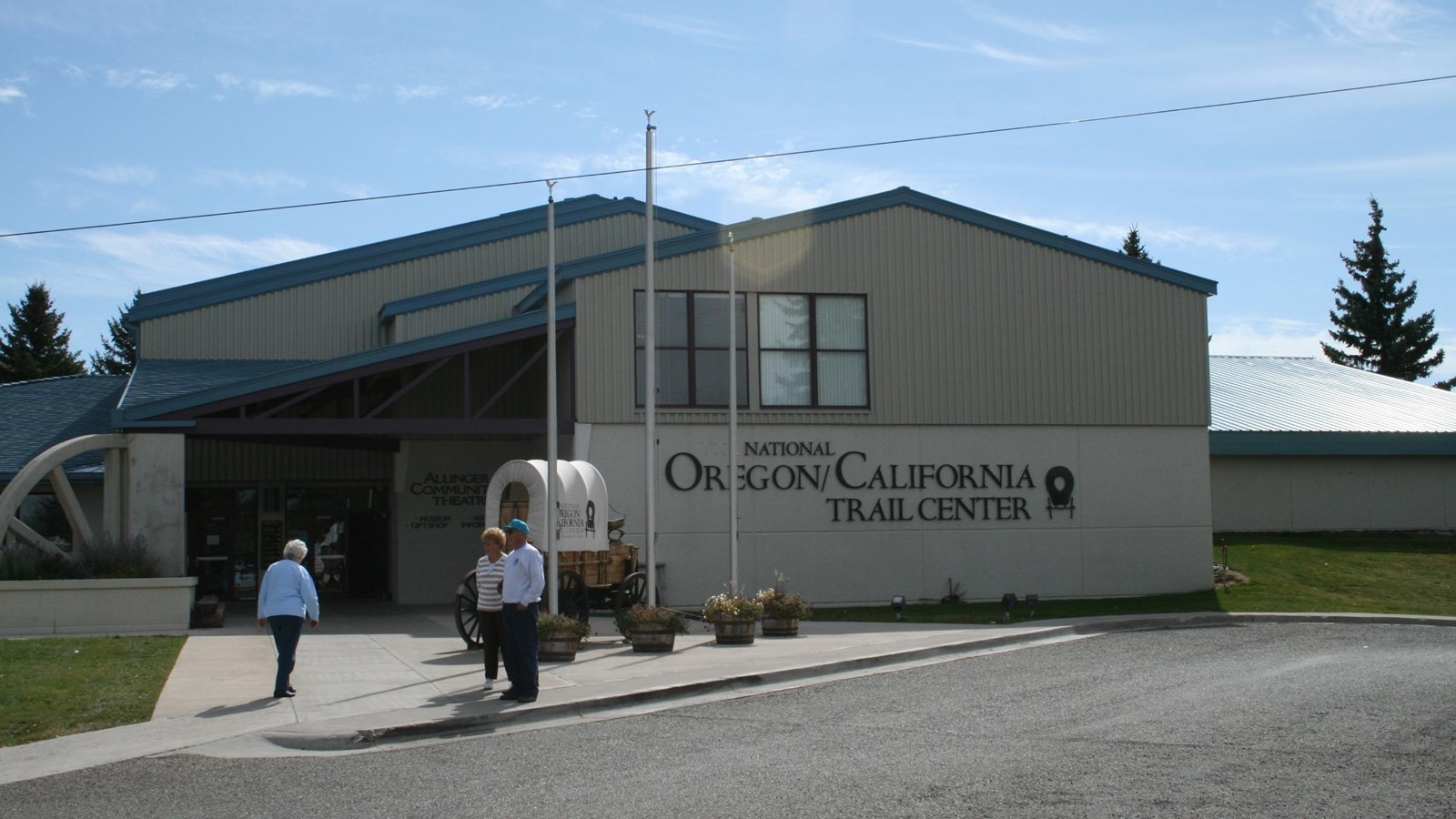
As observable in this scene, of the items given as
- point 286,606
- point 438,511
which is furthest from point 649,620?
point 438,511

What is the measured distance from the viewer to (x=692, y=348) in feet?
83.1

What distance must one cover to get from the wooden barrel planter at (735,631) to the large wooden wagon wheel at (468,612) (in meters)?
3.21

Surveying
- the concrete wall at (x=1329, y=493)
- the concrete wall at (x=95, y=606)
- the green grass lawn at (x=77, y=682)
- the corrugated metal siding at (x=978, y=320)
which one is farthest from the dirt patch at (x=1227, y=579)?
the green grass lawn at (x=77, y=682)

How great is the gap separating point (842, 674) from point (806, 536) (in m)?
10.3

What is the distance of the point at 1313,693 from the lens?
1288cm

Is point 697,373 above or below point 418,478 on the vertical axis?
above

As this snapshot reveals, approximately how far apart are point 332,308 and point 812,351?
40.3 feet

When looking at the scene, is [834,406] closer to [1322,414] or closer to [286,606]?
[286,606]

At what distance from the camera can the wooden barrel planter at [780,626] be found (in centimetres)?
1962

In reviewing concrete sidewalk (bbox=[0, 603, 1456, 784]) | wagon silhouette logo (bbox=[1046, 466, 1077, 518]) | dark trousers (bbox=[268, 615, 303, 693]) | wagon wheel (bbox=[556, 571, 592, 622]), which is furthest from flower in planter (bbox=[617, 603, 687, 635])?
wagon silhouette logo (bbox=[1046, 466, 1077, 518])

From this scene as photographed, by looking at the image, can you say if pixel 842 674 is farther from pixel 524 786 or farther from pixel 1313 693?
pixel 524 786

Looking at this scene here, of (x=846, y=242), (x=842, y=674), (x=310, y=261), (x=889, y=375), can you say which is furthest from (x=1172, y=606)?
(x=310, y=261)

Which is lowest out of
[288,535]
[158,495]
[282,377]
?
[288,535]

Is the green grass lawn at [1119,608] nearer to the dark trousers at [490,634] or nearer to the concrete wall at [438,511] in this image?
the dark trousers at [490,634]
